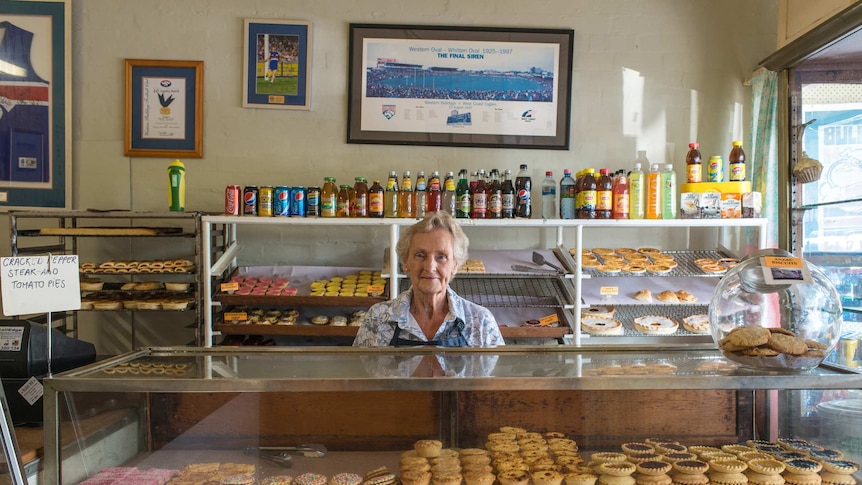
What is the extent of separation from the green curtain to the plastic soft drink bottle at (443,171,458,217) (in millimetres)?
2017

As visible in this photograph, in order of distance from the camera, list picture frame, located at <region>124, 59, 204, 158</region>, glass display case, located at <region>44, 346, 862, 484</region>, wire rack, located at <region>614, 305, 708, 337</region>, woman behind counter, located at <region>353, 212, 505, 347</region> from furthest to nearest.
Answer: picture frame, located at <region>124, 59, 204, 158</region> < wire rack, located at <region>614, 305, 708, 337</region> < woman behind counter, located at <region>353, 212, 505, 347</region> < glass display case, located at <region>44, 346, 862, 484</region>

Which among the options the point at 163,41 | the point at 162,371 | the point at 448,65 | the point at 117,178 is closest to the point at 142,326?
the point at 117,178

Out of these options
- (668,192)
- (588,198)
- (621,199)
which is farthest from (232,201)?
(668,192)

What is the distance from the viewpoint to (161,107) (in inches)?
183

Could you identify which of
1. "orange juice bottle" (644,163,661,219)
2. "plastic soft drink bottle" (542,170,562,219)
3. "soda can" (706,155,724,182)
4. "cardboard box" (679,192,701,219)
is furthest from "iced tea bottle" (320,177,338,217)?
"soda can" (706,155,724,182)

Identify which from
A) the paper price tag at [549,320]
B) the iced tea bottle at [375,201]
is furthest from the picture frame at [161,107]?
the paper price tag at [549,320]

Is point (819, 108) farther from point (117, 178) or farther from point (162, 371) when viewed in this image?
point (117, 178)

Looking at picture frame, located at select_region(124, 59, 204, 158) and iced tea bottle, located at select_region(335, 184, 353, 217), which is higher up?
picture frame, located at select_region(124, 59, 204, 158)

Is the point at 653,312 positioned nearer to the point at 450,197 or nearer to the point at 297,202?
the point at 450,197

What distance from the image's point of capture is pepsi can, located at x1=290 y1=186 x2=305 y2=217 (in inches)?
164

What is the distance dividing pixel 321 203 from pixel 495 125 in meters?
1.40

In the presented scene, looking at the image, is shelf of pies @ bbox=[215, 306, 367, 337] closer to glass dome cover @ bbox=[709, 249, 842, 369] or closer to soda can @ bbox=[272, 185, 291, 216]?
soda can @ bbox=[272, 185, 291, 216]

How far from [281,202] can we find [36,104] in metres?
2.03

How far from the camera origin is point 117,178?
4.68 metres
